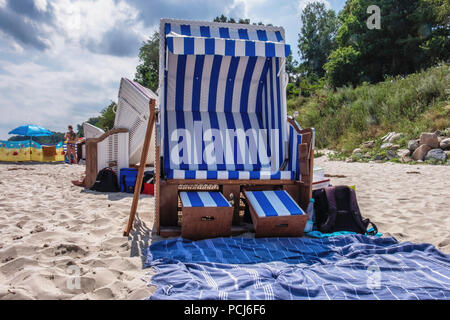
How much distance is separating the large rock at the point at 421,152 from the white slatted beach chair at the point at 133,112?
763 cm

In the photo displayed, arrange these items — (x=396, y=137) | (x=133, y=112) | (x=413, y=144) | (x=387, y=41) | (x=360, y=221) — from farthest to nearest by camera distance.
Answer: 1. (x=387, y=41)
2. (x=396, y=137)
3. (x=413, y=144)
4. (x=133, y=112)
5. (x=360, y=221)

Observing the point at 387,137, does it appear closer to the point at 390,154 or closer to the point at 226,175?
the point at 390,154

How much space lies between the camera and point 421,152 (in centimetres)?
916

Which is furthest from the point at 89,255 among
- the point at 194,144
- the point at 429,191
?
the point at 429,191

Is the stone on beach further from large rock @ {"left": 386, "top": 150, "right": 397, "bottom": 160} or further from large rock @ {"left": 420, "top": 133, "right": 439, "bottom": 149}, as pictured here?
large rock @ {"left": 386, "top": 150, "right": 397, "bottom": 160}

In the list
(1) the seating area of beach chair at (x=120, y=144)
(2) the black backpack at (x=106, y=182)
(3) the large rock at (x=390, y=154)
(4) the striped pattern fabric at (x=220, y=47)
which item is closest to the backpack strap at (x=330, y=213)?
(4) the striped pattern fabric at (x=220, y=47)

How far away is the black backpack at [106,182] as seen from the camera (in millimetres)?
5684

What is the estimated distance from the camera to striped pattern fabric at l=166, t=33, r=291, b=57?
3.35 meters

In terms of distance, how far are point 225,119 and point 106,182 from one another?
263cm

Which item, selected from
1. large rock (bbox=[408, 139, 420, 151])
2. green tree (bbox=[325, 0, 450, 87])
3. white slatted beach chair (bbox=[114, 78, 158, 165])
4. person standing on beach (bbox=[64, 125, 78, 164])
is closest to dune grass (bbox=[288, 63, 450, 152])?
large rock (bbox=[408, 139, 420, 151])

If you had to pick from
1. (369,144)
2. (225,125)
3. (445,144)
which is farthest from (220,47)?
(369,144)

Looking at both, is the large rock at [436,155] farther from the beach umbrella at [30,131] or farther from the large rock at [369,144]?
the beach umbrella at [30,131]

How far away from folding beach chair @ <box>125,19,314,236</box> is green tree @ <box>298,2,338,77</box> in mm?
29415
